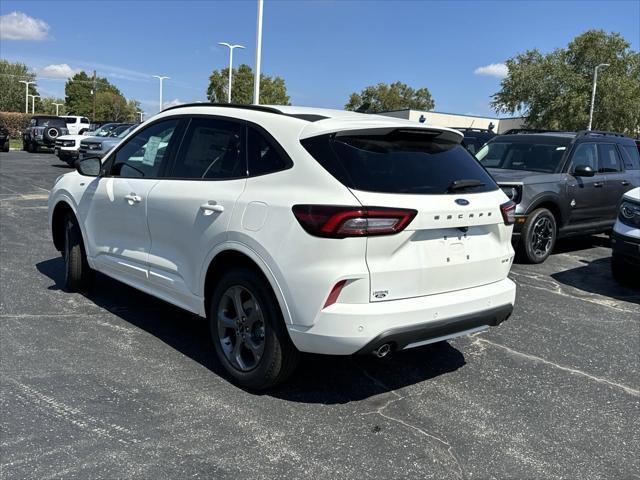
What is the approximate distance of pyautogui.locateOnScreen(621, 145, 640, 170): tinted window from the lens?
9.69 m

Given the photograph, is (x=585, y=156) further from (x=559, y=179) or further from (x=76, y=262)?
(x=76, y=262)

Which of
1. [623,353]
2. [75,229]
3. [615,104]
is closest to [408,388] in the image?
[623,353]

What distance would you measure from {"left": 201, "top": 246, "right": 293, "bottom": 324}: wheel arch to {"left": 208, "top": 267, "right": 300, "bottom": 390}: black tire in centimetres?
5

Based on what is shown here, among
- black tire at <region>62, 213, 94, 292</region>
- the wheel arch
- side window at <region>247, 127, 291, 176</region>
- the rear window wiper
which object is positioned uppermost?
side window at <region>247, 127, 291, 176</region>

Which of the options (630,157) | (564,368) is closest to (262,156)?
(564,368)

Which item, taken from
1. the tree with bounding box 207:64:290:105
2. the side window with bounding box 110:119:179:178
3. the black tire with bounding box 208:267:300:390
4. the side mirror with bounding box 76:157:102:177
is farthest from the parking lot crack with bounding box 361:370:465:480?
the tree with bounding box 207:64:290:105

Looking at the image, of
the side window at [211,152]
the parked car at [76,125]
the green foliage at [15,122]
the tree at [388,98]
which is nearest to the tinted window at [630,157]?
the side window at [211,152]

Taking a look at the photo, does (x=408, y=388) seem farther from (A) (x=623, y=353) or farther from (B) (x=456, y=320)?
(A) (x=623, y=353)

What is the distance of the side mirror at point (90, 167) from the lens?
5254 millimetres

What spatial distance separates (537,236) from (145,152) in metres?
5.42

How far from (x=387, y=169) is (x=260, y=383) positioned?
151 centimetres

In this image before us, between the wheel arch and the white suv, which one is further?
the wheel arch

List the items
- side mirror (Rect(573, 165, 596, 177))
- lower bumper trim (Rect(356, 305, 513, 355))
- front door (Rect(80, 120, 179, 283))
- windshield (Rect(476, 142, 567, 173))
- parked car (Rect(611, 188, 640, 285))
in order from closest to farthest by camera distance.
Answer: lower bumper trim (Rect(356, 305, 513, 355)) < front door (Rect(80, 120, 179, 283)) < parked car (Rect(611, 188, 640, 285)) < side mirror (Rect(573, 165, 596, 177)) < windshield (Rect(476, 142, 567, 173))

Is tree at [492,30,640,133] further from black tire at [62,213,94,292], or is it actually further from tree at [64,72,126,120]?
tree at [64,72,126,120]
